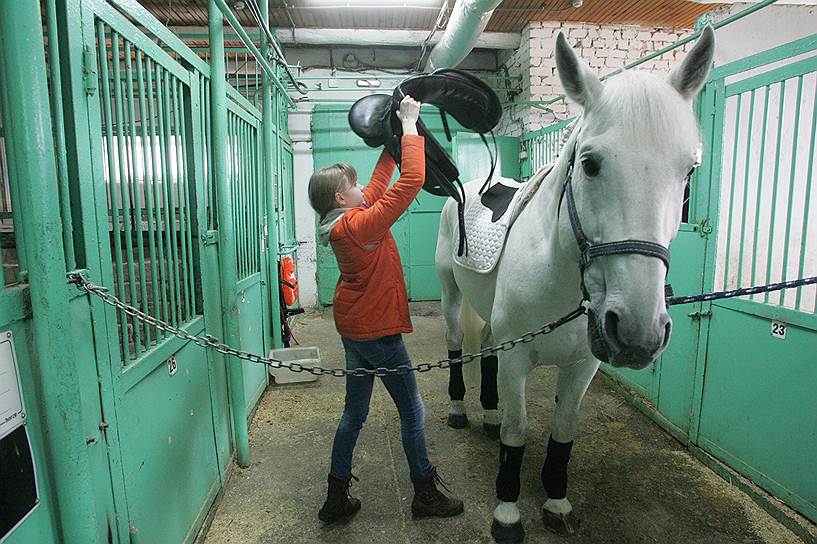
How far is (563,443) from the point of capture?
6.44ft

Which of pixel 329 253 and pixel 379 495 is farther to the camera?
pixel 329 253

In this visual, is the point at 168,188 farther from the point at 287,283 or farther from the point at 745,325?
the point at 745,325

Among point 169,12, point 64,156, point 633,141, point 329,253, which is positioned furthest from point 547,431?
point 169,12

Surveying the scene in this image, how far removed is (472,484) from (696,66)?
2.05 metres

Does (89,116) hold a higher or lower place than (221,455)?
higher

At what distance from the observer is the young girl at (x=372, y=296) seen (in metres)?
1.60

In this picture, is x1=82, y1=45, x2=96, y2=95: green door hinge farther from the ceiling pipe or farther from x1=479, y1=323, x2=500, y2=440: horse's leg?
the ceiling pipe

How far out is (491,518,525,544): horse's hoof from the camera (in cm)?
189

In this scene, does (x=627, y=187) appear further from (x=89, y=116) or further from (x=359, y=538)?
(x=359, y=538)

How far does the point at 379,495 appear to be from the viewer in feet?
7.29

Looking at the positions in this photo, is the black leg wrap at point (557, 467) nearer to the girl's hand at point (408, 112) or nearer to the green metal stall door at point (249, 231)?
the girl's hand at point (408, 112)

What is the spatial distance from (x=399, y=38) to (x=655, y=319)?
5392mm

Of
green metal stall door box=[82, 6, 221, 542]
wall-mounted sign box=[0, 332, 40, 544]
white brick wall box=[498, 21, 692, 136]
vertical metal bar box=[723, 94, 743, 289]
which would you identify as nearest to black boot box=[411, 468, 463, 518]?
green metal stall door box=[82, 6, 221, 542]

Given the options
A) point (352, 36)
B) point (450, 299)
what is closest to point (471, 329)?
point (450, 299)
